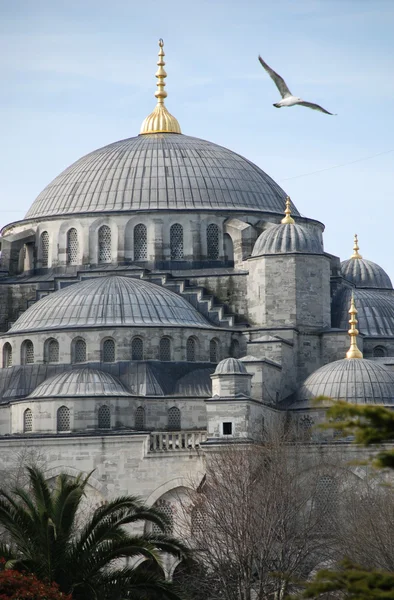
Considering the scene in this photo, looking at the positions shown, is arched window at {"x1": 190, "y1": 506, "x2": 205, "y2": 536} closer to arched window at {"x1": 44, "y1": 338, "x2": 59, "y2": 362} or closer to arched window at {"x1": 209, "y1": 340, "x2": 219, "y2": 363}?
arched window at {"x1": 209, "y1": 340, "x2": 219, "y2": 363}

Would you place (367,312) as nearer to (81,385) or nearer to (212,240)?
(212,240)

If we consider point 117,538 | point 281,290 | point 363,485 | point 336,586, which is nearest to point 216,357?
point 281,290

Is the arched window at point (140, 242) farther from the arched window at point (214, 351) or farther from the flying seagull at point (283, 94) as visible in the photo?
the flying seagull at point (283, 94)

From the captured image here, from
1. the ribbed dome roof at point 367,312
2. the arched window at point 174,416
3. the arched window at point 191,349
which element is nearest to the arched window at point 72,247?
the arched window at point 191,349

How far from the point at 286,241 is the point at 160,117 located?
1697 centimetres

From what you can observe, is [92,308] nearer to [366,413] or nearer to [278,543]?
[278,543]

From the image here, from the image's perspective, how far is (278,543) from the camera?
5762 cm

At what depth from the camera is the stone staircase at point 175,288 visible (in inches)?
3057

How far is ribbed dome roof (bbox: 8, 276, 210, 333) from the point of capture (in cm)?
7362

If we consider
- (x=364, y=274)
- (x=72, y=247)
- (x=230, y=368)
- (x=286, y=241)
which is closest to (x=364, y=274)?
(x=364, y=274)

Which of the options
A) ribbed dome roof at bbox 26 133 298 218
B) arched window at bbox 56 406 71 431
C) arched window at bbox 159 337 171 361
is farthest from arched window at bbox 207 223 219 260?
arched window at bbox 56 406 71 431

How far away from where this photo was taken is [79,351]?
2891 inches

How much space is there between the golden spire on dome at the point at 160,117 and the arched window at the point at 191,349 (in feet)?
62.6

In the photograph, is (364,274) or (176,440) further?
(364,274)
